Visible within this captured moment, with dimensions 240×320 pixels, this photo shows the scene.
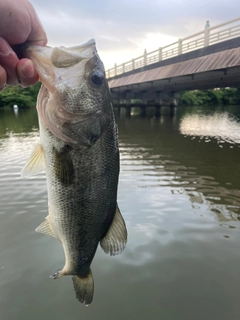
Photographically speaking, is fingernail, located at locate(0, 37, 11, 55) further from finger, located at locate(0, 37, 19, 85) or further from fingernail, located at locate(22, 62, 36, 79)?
fingernail, located at locate(22, 62, 36, 79)

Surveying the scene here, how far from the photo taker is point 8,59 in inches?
68.3

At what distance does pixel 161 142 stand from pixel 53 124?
1451 centimetres

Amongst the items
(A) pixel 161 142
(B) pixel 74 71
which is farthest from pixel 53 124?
(A) pixel 161 142

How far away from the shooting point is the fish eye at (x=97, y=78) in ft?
6.05

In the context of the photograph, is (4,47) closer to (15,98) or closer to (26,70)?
(26,70)

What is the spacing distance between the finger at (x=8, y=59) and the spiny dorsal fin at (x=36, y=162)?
0.52 metres

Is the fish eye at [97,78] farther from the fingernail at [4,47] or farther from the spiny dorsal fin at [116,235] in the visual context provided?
the spiny dorsal fin at [116,235]

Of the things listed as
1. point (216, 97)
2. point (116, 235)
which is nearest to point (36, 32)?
point (116, 235)

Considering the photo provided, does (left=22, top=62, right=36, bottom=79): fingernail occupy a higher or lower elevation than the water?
higher

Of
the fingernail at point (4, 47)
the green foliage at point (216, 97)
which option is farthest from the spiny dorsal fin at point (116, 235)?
the green foliage at point (216, 97)

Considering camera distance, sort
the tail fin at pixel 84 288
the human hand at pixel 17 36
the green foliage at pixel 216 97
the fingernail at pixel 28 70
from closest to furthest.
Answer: the human hand at pixel 17 36, the fingernail at pixel 28 70, the tail fin at pixel 84 288, the green foliage at pixel 216 97

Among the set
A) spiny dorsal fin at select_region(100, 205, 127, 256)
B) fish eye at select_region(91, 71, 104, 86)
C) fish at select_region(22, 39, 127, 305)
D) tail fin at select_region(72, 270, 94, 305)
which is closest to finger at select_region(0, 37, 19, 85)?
fish at select_region(22, 39, 127, 305)

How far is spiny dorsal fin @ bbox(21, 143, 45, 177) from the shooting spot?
1.93m

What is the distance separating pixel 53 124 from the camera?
1.78m
